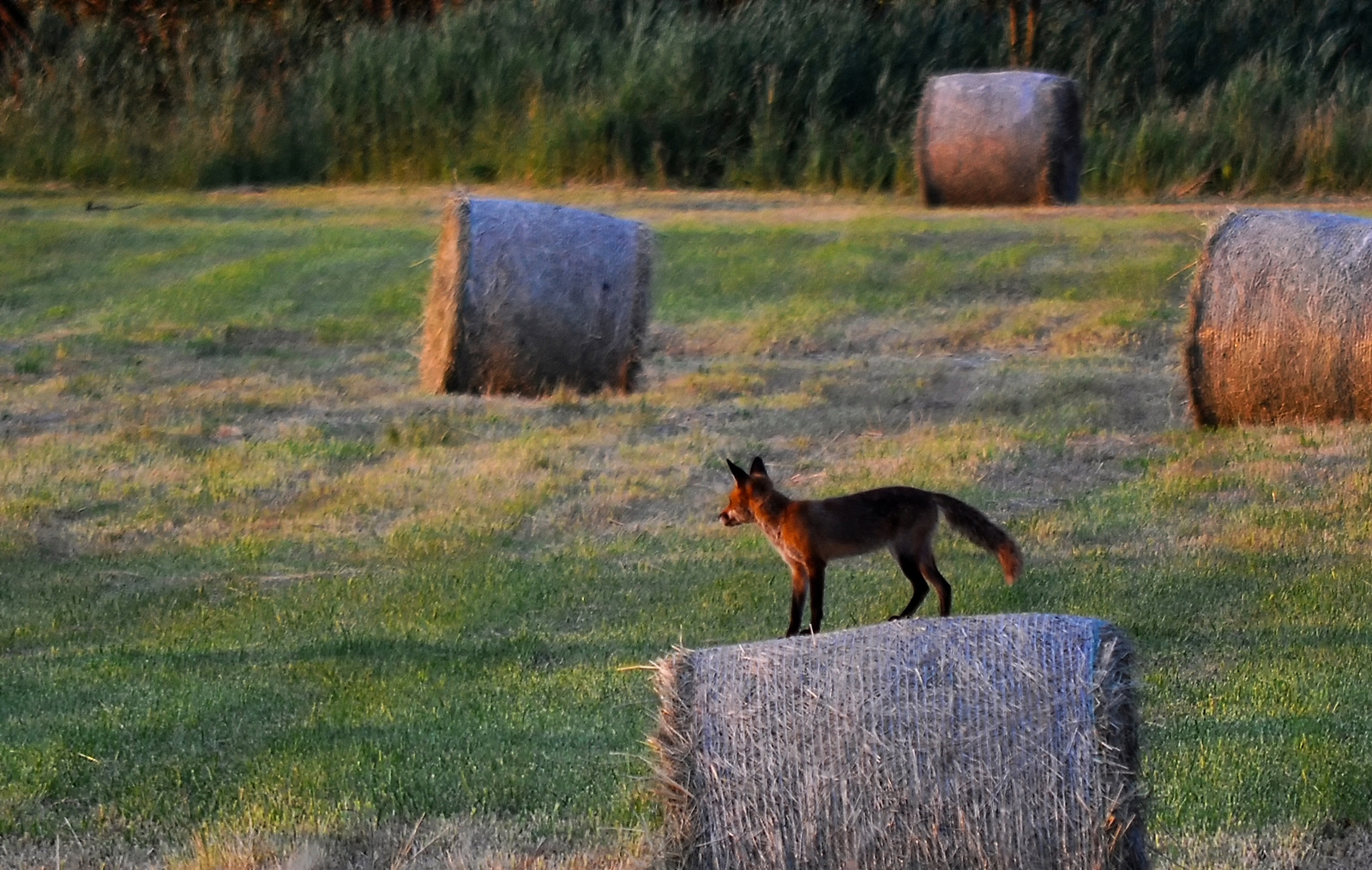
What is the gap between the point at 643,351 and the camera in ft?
44.3

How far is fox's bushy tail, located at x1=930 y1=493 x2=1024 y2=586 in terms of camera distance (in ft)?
21.2

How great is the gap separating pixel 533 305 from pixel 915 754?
8.81 meters

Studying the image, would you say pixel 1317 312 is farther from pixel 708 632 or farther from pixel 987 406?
pixel 708 632

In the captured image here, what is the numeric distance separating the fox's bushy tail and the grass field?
587 millimetres

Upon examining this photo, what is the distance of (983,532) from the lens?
6637 mm

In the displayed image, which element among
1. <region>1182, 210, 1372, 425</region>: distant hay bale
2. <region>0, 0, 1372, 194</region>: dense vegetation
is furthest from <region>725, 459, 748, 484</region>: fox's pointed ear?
<region>0, 0, 1372, 194</region>: dense vegetation

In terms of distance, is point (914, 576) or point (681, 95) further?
point (681, 95)

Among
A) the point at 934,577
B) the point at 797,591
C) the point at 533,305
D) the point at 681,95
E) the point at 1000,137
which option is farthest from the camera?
the point at 681,95

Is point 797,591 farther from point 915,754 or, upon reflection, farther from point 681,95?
point 681,95

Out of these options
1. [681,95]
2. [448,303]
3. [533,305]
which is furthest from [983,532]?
[681,95]

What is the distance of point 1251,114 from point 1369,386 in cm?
1301

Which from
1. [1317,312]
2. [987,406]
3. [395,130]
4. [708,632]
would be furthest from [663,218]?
[708,632]

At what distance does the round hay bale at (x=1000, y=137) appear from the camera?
20984 mm

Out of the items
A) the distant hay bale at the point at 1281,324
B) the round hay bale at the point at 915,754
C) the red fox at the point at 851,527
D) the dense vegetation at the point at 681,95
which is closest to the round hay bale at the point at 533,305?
the distant hay bale at the point at 1281,324
